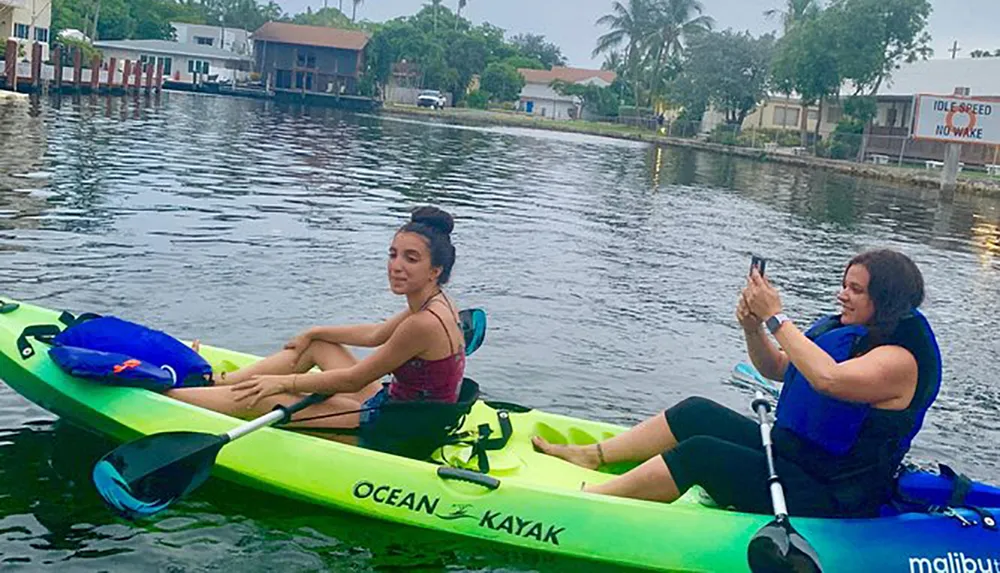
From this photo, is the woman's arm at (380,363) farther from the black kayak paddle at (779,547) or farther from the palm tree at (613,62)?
the palm tree at (613,62)

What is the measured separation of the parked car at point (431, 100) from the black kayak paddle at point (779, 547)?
3106 inches

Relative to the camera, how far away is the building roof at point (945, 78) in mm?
48875

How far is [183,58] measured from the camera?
8769 cm

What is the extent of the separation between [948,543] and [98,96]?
5159cm

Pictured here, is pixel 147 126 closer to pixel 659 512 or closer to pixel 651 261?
pixel 651 261

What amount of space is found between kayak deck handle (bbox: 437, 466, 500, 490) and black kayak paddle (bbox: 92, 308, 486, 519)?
979 mm

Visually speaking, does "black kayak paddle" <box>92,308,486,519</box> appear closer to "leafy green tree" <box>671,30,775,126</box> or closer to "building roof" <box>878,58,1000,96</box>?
"building roof" <box>878,58,1000,96</box>

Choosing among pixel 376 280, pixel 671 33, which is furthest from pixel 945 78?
pixel 376 280

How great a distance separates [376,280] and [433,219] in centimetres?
701

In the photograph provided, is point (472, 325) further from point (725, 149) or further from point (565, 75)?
point (565, 75)

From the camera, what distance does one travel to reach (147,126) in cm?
3409

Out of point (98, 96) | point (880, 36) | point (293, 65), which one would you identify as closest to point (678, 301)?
point (880, 36)

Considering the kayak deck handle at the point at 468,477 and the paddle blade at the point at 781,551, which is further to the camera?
the kayak deck handle at the point at 468,477

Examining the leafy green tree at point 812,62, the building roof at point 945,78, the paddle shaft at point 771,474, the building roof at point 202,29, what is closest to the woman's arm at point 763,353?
the paddle shaft at point 771,474
